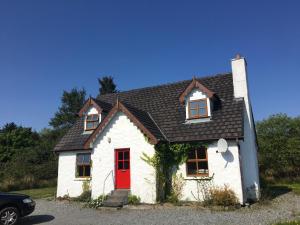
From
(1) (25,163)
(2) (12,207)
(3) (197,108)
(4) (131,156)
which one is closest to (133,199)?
(4) (131,156)

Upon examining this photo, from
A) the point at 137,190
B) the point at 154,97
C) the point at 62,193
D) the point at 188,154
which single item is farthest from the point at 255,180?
the point at 62,193

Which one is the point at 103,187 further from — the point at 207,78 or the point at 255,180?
the point at 207,78

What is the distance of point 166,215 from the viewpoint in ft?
39.0

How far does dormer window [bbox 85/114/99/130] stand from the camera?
20.2 m

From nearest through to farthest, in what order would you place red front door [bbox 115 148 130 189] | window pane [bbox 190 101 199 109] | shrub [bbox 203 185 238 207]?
shrub [bbox 203 185 238 207], red front door [bbox 115 148 130 189], window pane [bbox 190 101 199 109]

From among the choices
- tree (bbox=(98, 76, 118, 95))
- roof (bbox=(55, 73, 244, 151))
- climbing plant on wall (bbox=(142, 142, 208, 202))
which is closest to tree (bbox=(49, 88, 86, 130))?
tree (bbox=(98, 76, 118, 95))

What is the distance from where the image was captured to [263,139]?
86.8ft

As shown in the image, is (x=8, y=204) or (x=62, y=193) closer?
(x=8, y=204)

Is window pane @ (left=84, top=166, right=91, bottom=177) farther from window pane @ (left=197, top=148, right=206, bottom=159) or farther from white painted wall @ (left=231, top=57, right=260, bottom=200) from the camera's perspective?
white painted wall @ (left=231, top=57, right=260, bottom=200)

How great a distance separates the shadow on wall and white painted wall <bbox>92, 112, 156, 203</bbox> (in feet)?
12.9

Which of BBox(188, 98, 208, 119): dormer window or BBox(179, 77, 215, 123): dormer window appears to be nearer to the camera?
BBox(179, 77, 215, 123): dormer window

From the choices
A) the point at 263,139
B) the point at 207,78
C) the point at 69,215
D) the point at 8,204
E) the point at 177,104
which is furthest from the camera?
the point at 263,139

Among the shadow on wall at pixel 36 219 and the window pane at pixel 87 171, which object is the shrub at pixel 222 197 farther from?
the window pane at pixel 87 171

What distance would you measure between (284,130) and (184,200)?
1706cm
